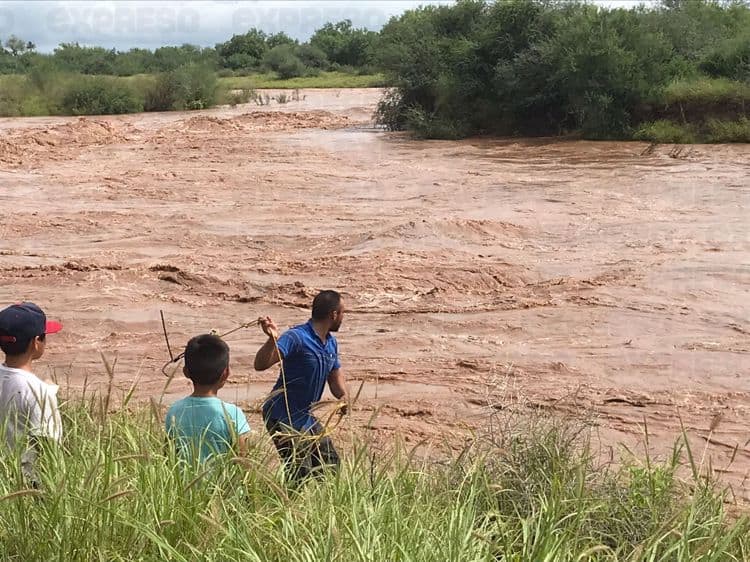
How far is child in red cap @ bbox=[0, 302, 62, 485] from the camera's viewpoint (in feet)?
14.6

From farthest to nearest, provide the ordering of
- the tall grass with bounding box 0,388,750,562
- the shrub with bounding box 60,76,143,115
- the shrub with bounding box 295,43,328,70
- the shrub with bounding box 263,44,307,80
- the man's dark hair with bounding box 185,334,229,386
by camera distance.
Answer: the shrub with bounding box 295,43,328,70, the shrub with bounding box 263,44,307,80, the shrub with bounding box 60,76,143,115, the man's dark hair with bounding box 185,334,229,386, the tall grass with bounding box 0,388,750,562

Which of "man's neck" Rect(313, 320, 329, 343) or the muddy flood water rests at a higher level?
"man's neck" Rect(313, 320, 329, 343)

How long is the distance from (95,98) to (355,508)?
136ft

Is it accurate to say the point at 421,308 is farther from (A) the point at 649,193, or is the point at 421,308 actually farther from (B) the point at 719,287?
(A) the point at 649,193

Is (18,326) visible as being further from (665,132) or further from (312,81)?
(312,81)

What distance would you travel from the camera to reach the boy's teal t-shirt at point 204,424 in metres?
4.49

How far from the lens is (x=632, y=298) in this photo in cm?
1154

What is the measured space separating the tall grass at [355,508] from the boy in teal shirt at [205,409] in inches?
4.7

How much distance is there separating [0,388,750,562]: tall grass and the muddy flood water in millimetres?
492

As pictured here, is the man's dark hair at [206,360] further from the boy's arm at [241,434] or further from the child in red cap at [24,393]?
the child in red cap at [24,393]

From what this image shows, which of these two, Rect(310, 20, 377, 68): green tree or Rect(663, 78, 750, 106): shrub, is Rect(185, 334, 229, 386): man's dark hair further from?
Rect(310, 20, 377, 68): green tree

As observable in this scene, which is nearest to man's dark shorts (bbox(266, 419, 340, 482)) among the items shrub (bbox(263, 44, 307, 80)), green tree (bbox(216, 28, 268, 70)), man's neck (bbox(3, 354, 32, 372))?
man's neck (bbox(3, 354, 32, 372))

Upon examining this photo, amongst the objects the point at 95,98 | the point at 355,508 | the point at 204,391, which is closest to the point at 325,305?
the point at 204,391

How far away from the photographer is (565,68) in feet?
90.5
